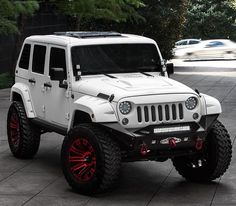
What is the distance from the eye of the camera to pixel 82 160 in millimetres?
8633

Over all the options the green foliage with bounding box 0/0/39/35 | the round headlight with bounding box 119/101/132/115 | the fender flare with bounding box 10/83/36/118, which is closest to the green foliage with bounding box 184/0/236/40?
the green foliage with bounding box 0/0/39/35

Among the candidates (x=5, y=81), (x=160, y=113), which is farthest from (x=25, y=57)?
(x=5, y=81)

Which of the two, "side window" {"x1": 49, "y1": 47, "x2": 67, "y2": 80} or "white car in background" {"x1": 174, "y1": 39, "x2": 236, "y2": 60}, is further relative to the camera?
"white car in background" {"x1": 174, "y1": 39, "x2": 236, "y2": 60}

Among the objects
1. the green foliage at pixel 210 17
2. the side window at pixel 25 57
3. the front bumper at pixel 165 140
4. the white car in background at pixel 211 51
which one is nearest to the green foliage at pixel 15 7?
the side window at pixel 25 57

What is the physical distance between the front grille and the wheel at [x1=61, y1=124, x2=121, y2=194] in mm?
518

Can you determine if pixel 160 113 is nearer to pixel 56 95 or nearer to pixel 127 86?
pixel 127 86

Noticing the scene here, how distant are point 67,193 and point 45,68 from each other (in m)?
2.38

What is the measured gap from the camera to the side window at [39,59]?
10594mm

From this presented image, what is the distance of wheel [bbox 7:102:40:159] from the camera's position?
422 inches

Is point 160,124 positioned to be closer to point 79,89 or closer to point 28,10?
point 79,89

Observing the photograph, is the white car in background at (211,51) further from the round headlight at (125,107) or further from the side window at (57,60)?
the round headlight at (125,107)

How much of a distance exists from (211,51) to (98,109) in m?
33.5

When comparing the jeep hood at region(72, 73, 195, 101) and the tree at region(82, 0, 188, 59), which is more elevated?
the jeep hood at region(72, 73, 195, 101)

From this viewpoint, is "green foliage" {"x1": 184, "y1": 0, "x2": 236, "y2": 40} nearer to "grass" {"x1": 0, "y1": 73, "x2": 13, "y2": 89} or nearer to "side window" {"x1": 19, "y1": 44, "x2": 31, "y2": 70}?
"grass" {"x1": 0, "y1": 73, "x2": 13, "y2": 89}
